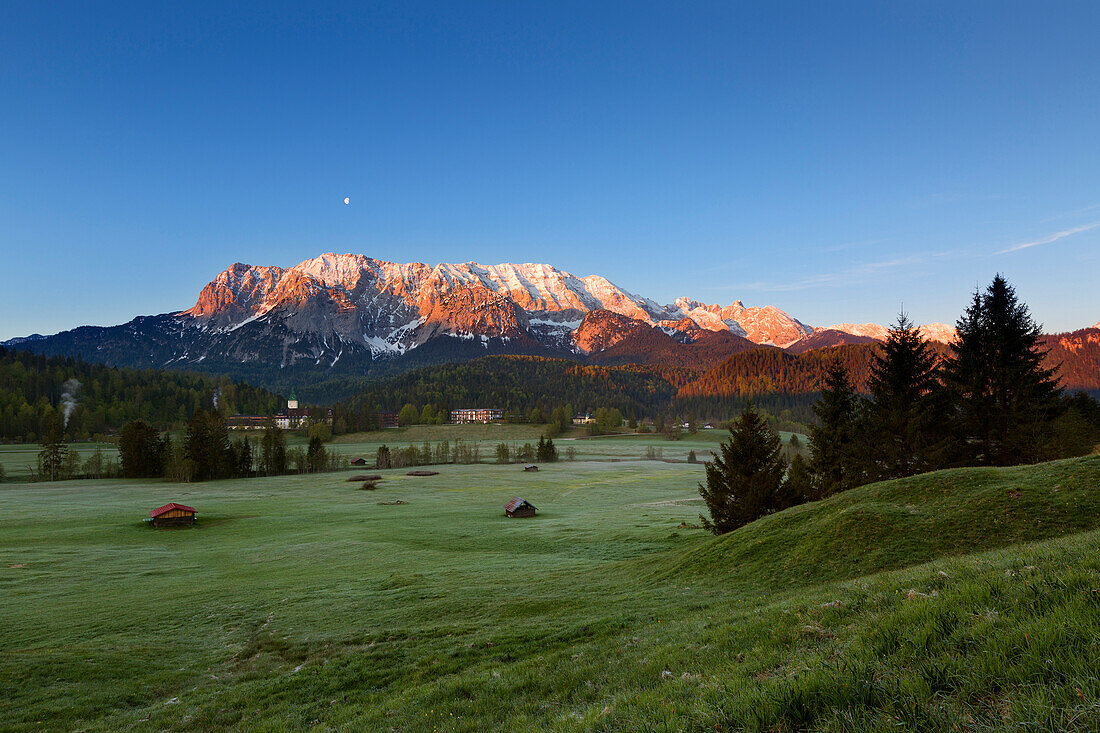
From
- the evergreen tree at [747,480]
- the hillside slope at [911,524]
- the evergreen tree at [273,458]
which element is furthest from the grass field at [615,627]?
the evergreen tree at [273,458]

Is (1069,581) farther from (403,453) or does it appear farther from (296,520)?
(403,453)

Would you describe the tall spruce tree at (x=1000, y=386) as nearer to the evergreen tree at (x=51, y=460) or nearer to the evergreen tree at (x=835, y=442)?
the evergreen tree at (x=835, y=442)

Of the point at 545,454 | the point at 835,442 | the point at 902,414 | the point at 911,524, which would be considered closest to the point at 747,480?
the point at 835,442

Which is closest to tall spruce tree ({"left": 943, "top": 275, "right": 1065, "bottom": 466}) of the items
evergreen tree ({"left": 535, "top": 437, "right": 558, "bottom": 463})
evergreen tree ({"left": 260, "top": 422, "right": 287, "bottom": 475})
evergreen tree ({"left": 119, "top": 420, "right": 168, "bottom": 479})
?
evergreen tree ({"left": 535, "top": 437, "right": 558, "bottom": 463})

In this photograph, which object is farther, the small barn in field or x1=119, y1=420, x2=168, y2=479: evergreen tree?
x1=119, y1=420, x2=168, y2=479: evergreen tree

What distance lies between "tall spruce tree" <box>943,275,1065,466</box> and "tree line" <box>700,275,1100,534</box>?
0.24 ft

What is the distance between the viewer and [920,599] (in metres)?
8.55

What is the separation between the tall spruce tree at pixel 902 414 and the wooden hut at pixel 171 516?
228 feet

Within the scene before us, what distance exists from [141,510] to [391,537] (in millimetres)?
46224

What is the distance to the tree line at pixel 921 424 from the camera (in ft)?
121

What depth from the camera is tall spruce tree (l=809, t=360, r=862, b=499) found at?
128 ft

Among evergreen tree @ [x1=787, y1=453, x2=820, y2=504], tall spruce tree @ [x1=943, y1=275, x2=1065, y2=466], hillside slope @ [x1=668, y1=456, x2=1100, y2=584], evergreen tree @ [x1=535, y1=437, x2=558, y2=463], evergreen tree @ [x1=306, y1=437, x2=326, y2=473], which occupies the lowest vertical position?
evergreen tree @ [x1=535, y1=437, x2=558, y2=463]

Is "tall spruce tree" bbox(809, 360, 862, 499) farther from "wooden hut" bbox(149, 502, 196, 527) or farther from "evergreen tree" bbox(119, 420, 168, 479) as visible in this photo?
"evergreen tree" bbox(119, 420, 168, 479)

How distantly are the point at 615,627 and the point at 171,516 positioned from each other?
63564 millimetres
